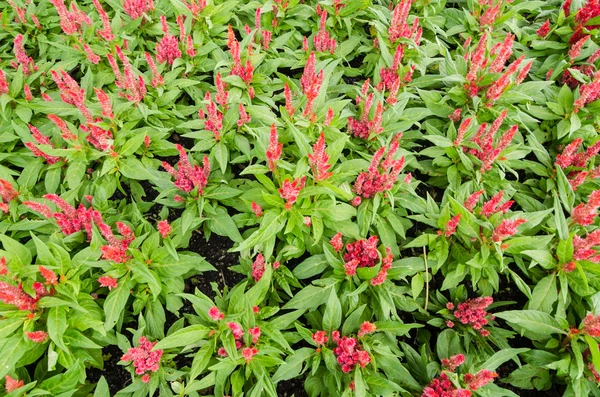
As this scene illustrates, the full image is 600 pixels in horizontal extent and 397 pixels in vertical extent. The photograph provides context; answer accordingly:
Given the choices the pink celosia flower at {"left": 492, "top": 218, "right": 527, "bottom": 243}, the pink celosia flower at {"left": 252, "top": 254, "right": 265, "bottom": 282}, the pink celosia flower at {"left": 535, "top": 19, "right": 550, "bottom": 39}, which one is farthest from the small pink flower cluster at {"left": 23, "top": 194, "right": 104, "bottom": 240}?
the pink celosia flower at {"left": 535, "top": 19, "right": 550, "bottom": 39}

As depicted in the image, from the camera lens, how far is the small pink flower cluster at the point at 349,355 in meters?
2.61

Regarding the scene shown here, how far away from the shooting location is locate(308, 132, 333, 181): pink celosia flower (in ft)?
8.88

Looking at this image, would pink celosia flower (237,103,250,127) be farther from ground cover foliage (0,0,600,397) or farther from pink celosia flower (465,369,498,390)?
pink celosia flower (465,369,498,390)

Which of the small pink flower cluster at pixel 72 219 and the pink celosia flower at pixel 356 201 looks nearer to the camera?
the small pink flower cluster at pixel 72 219

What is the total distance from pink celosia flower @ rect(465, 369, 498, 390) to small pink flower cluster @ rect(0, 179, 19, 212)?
3.65 meters

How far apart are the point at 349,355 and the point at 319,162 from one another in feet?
4.44

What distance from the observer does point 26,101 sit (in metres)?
3.62

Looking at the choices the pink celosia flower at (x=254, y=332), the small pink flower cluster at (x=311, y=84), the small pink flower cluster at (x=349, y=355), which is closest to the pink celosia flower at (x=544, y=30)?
the small pink flower cluster at (x=311, y=84)

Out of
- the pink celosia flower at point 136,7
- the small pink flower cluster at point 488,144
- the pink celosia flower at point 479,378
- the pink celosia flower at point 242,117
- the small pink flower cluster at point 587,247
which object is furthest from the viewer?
the pink celosia flower at point 136,7

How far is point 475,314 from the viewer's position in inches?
119

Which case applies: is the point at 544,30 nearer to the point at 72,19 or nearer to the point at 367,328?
the point at 367,328

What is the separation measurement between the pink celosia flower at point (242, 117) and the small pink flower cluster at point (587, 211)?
2.72 m

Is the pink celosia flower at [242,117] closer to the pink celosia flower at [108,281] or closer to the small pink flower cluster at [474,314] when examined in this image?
the pink celosia flower at [108,281]

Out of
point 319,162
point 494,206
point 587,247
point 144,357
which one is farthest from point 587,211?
point 144,357
